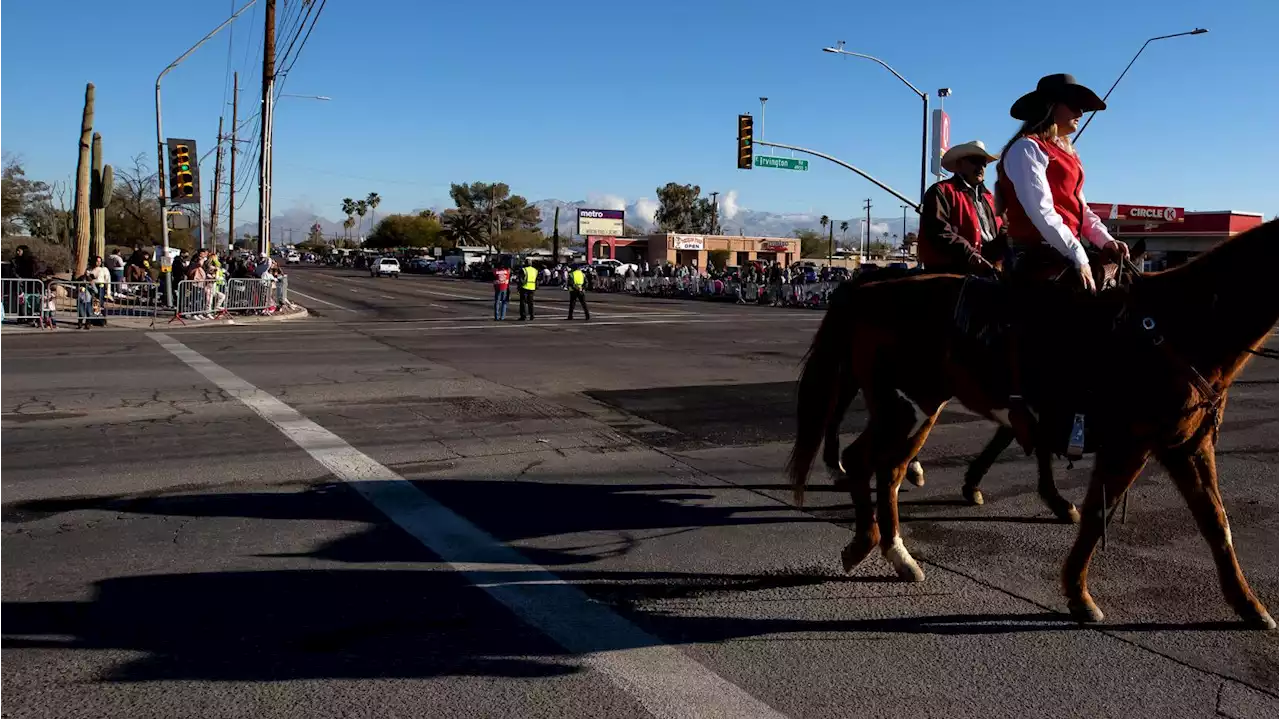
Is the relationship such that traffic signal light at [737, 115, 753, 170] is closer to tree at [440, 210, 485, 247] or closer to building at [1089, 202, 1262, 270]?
building at [1089, 202, 1262, 270]

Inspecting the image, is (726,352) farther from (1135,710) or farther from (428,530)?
(1135,710)

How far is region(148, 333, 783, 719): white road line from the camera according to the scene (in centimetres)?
358

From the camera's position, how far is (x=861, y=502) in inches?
195

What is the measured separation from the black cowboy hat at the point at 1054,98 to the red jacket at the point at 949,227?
87 centimetres

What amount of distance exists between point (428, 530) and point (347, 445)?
9.14 feet

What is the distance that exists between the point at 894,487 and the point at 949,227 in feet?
5.83

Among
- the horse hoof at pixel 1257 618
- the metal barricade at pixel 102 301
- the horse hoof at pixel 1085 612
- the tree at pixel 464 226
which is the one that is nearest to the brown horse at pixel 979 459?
the horse hoof at pixel 1085 612

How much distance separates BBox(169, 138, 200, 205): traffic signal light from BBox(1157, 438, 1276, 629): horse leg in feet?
81.4

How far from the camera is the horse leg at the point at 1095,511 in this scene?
4.15 m

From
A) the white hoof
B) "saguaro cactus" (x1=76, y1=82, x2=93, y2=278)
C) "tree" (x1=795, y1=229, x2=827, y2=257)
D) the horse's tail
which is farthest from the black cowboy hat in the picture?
"tree" (x1=795, y1=229, x2=827, y2=257)

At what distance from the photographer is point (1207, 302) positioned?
13.6ft

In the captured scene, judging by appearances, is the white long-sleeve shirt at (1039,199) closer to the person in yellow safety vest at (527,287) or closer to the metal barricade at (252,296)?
the person in yellow safety vest at (527,287)

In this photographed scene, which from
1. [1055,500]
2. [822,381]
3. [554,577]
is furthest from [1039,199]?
[554,577]

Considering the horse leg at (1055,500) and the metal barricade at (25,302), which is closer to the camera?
the horse leg at (1055,500)
